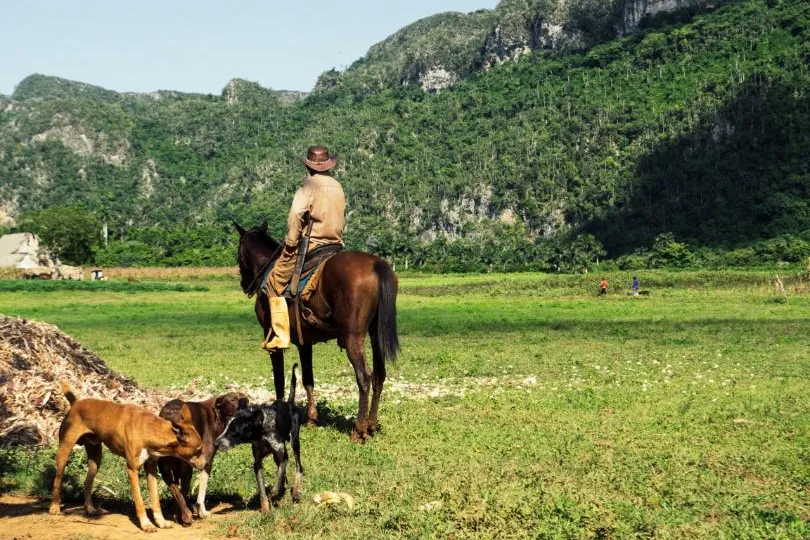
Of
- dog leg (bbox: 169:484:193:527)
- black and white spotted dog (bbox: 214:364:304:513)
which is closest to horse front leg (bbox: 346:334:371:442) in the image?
black and white spotted dog (bbox: 214:364:304:513)

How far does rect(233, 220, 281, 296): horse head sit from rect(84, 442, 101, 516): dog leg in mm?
5207

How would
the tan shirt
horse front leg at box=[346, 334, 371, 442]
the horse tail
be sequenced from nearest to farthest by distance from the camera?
horse front leg at box=[346, 334, 371, 442] → the horse tail → the tan shirt

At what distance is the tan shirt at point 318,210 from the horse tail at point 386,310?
117 centimetres

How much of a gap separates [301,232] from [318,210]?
0.46 meters

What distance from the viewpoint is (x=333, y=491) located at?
9625 mm

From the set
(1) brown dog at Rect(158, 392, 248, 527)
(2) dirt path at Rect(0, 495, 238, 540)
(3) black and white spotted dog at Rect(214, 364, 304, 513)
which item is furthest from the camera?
(3) black and white spotted dog at Rect(214, 364, 304, 513)

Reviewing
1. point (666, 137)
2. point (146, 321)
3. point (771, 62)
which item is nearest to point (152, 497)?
point (146, 321)

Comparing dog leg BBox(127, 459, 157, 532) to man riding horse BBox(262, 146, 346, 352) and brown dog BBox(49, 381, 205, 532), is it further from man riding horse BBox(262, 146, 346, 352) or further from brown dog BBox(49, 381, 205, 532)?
man riding horse BBox(262, 146, 346, 352)

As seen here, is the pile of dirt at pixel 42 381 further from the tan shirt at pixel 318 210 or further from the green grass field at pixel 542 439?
the tan shirt at pixel 318 210

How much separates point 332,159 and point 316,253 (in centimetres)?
171

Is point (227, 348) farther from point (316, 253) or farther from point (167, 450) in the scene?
point (167, 450)

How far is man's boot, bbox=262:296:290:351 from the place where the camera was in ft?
42.5

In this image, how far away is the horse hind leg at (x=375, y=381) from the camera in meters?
12.7

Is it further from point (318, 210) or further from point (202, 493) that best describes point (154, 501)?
point (318, 210)
